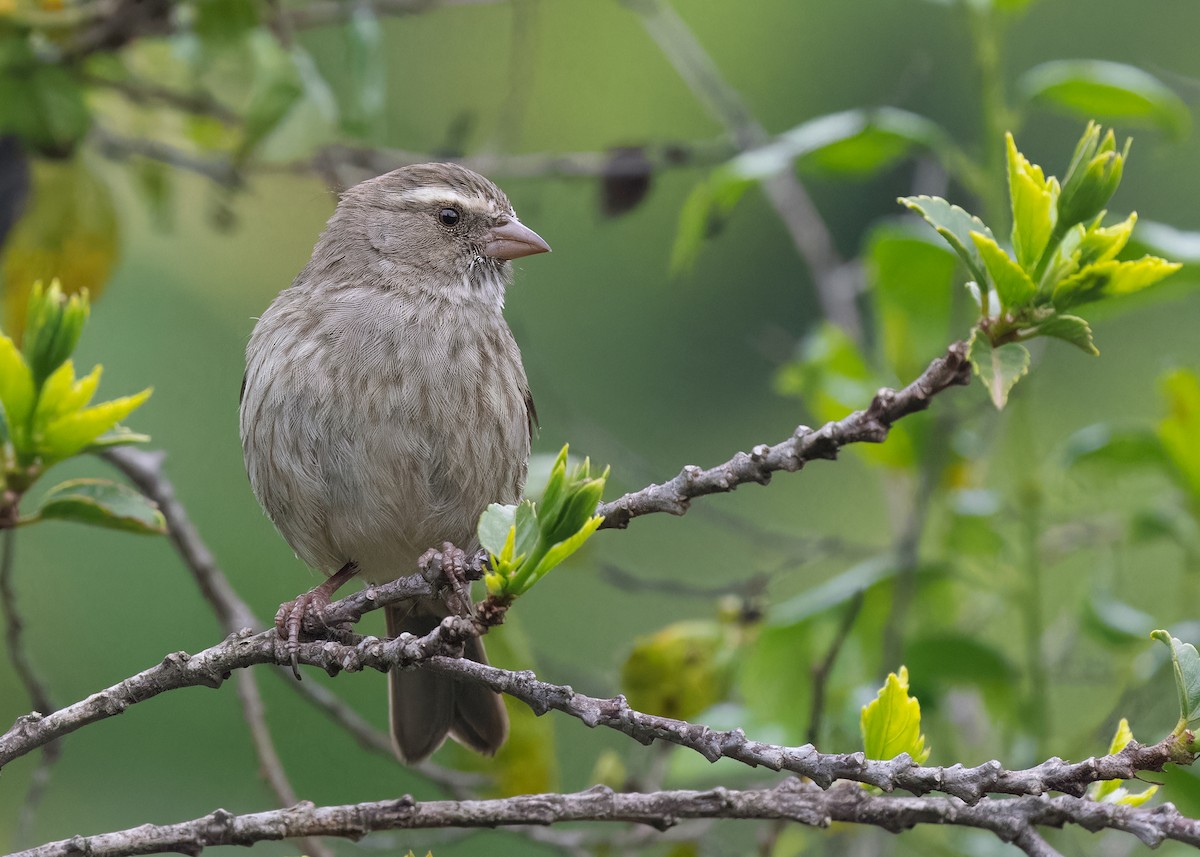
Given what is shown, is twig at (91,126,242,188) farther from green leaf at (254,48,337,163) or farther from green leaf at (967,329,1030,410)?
green leaf at (967,329,1030,410)

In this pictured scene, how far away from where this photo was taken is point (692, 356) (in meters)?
11.0

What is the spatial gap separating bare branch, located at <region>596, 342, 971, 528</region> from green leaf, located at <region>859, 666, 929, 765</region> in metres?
0.36

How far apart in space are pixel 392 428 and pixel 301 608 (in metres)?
0.72

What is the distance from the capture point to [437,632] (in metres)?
2.15

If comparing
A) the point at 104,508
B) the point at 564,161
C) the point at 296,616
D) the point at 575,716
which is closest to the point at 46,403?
the point at 104,508

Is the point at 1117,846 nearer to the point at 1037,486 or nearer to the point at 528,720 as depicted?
the point at 1037,486

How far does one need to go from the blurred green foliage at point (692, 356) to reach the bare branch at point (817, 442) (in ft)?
0.59

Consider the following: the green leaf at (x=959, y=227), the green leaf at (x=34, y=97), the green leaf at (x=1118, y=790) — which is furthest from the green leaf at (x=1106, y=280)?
the green leaf at (x=34, y=97)

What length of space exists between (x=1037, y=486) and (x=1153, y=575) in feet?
16.5

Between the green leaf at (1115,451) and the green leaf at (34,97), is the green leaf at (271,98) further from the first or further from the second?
the green leaf at (1115,451)

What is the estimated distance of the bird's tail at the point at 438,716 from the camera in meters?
3.68

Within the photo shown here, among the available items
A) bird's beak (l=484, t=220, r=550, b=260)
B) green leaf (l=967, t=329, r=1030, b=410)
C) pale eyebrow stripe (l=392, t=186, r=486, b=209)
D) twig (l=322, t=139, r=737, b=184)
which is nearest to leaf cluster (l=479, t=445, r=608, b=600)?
green leaf (l=967, t=329, r=1030, b=410)

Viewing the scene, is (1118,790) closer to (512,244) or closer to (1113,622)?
(1113,622)

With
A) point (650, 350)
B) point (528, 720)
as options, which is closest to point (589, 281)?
point (650, 350)
